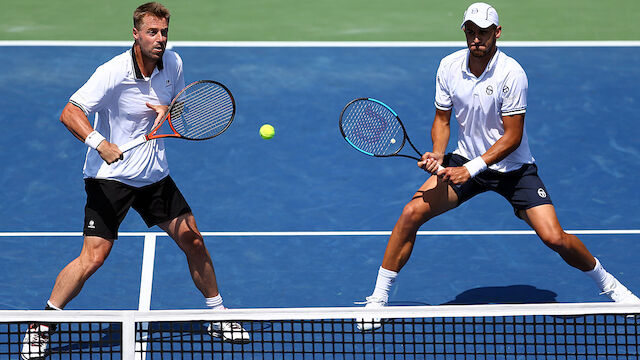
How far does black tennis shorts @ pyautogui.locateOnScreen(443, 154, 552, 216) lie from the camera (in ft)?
18.9

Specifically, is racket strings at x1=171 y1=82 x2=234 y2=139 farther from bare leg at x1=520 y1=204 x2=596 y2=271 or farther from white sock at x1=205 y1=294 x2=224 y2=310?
bare leg at x1=520 y1=204 x2=596 y2=271

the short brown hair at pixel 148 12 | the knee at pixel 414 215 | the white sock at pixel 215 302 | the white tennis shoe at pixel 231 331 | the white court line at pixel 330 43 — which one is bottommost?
the white tennis shoe at pixel 231 331

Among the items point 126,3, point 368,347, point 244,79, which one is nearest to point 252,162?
point 244,79

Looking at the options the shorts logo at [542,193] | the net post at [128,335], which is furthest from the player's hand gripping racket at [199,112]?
the shorts logo at [542,193]

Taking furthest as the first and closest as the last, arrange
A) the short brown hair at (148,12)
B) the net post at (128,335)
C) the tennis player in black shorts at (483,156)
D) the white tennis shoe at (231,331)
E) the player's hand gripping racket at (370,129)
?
the player's hand gripping racket at (370,129)
the tennis player in black shorts at (483,156)
the short brown hair at (148,12)
the white tennis shoe at (231,331)
the net post at (128,335)

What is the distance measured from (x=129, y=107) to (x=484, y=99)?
78.9 inches

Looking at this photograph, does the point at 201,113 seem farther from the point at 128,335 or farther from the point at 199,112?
the point at 128,335

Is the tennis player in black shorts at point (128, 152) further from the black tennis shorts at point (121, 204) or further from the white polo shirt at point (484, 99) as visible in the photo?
the white polo shirt at point (484, 99)

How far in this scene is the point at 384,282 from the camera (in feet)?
19.6

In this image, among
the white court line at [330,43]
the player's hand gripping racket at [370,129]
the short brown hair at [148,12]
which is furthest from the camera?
the white court line at [330,43]

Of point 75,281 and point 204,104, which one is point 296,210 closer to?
point 204,104

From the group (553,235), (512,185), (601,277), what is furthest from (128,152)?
(601,277)

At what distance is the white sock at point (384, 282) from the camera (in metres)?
5.96

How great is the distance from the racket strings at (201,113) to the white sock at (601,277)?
7.76 feet
